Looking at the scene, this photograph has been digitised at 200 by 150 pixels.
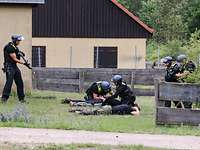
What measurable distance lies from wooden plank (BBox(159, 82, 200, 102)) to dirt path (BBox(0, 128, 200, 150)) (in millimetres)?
1726

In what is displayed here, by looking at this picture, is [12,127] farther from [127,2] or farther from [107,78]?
[127,2]

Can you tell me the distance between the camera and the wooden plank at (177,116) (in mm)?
12961

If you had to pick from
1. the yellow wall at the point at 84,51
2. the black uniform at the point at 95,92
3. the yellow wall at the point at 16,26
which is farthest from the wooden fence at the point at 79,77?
the yellow wall at the point at 84,51

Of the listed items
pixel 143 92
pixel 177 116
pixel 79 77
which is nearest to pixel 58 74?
pixel 79 77

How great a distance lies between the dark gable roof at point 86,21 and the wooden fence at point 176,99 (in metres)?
25.8

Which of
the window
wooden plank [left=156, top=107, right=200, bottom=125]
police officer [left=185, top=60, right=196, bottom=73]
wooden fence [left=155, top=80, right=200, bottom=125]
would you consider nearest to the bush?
police officer [left=185, top=60, right=196, bottom=73]

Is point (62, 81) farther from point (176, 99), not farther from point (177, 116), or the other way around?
point (177, 116)

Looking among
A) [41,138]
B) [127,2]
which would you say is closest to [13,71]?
[41,138]

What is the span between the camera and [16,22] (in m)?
20.8

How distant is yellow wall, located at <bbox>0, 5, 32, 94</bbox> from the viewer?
20672 mm

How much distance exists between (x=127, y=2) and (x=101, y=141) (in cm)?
6747

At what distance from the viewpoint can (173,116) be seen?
42.8 feet

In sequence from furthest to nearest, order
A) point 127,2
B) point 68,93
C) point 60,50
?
point 127,2 → point 60,50 → point 68,93

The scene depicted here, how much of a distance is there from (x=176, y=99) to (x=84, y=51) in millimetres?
25820
